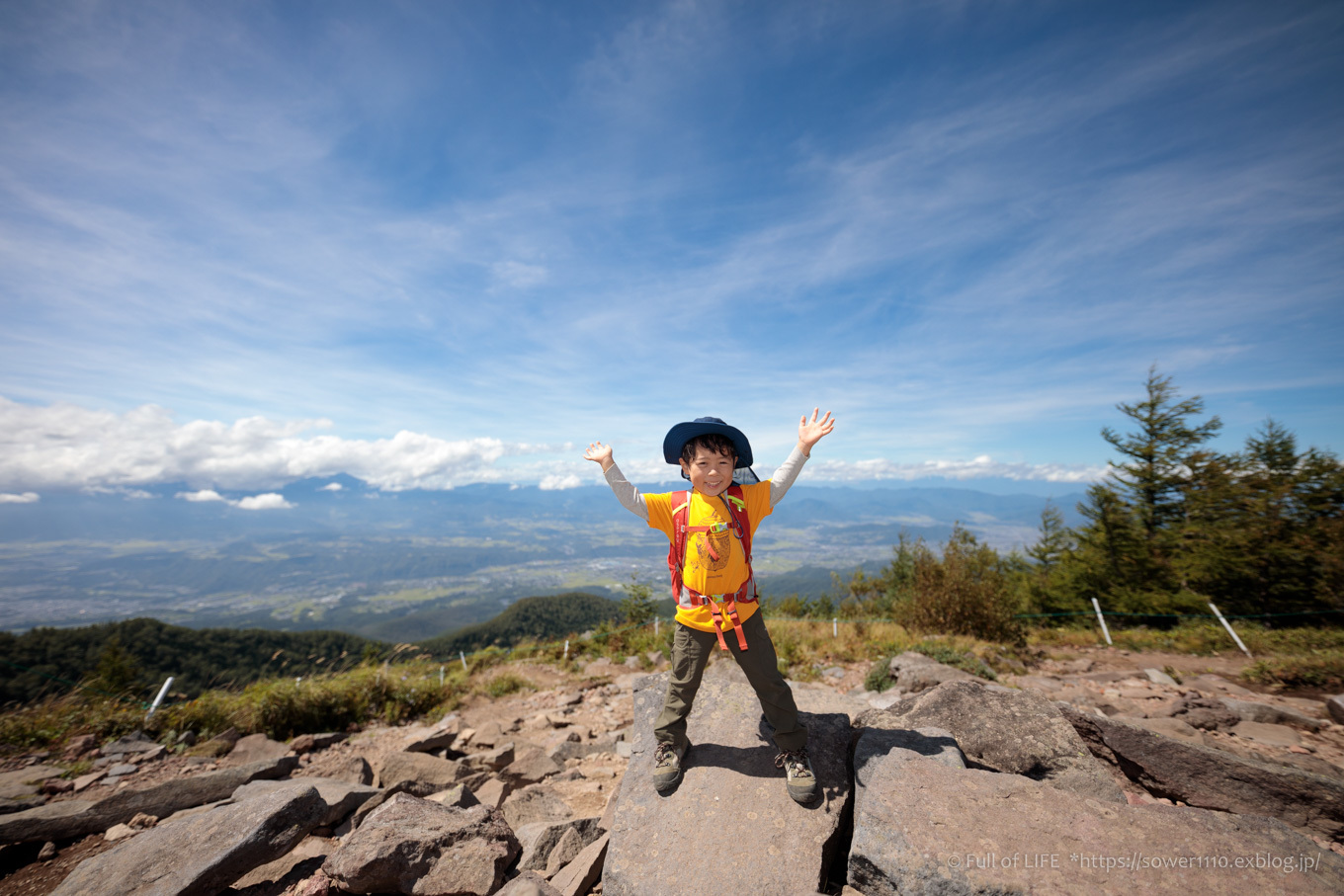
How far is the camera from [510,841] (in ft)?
11.4

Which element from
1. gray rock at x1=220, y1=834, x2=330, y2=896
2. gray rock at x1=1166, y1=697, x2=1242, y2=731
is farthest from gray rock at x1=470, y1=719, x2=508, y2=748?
gray rock at x1=1166, y1=697, x2=1242, y2=731

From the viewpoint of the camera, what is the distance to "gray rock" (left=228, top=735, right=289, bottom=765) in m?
6.08

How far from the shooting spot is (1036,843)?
2.53 metres

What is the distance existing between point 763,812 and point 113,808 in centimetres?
540

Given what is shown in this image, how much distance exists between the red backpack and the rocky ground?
1.25 m

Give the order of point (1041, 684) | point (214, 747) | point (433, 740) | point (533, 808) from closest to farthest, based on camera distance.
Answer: point (533, 808) → point (214, 747) → point (433, 740) → point (1041, 684)

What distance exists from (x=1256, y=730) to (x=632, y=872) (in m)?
6.91

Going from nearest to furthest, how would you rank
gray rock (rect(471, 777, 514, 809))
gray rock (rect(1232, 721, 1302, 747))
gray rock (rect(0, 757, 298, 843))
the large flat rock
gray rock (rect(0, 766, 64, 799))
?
the large flat rock < gray rock (rect(0, 757, 298, 843)) < gray rock (rect(0, 766, 64, 799)) < gray rock (rect(471, 777, 514, 809)) < gray rock (rect(1232, 721, 1302, 747))

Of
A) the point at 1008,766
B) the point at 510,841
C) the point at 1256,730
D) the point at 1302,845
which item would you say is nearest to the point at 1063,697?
the point at 1256,730

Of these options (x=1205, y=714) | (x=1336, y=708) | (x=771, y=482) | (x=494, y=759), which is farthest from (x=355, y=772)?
(x=1336, y=708)

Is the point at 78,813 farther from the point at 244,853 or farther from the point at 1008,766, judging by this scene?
the point at 1008,766

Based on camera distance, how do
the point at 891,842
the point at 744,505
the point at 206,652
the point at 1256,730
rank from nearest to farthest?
the point at 891,842, the point at 744,505, the point at 1256,730, the point at 206,652

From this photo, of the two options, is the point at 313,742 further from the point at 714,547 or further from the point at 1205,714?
the point at 1205,714

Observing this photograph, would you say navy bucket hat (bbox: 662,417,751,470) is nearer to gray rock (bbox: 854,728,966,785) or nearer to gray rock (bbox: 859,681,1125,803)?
gray rock (bbox: 854,728,966,785)
